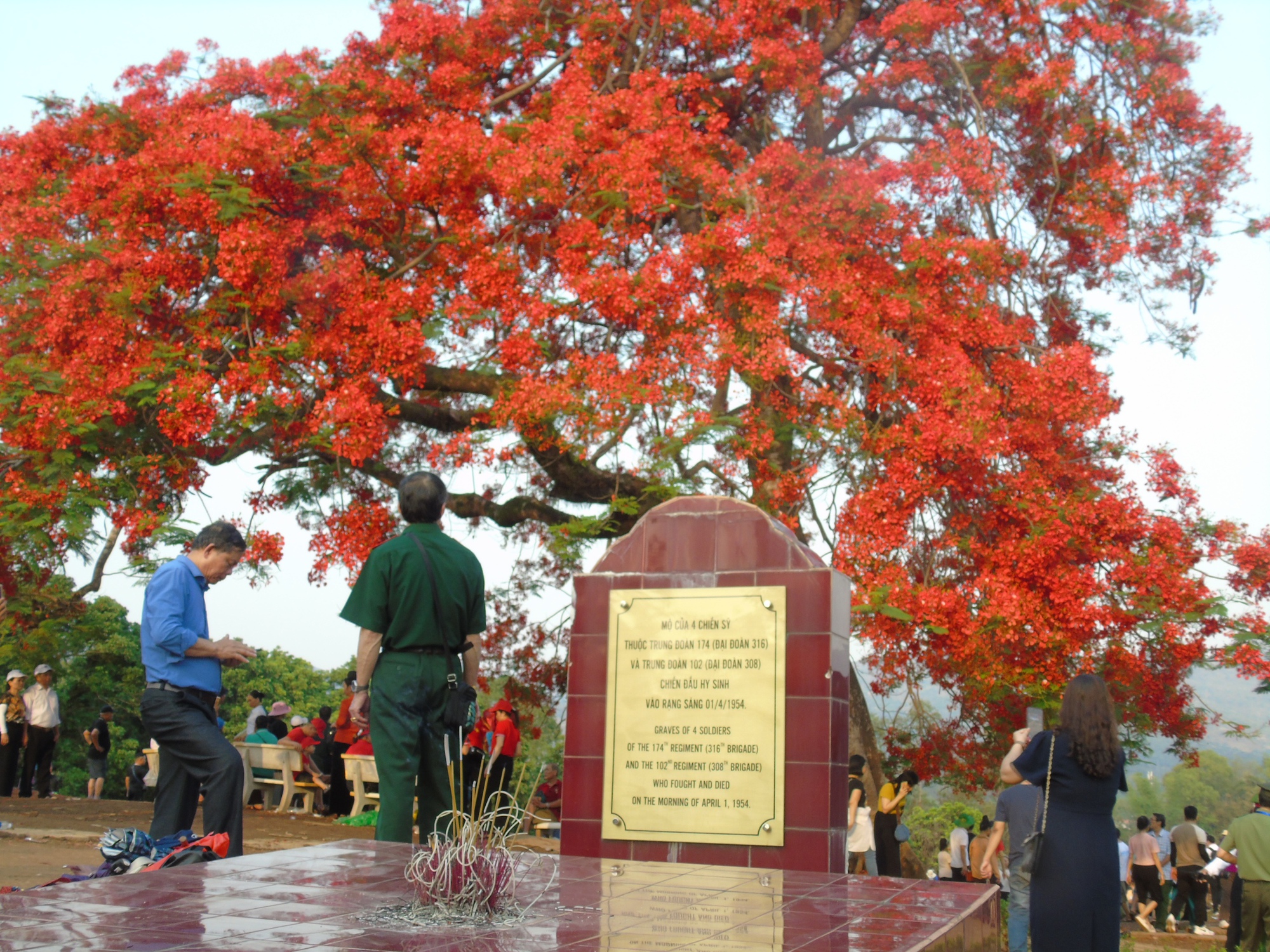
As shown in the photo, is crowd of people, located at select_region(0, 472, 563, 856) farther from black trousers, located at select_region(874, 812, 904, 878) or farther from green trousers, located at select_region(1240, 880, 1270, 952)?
black trousers, located at select_region(874, 812, 904, 878)

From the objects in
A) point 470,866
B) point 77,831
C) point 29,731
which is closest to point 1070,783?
point 470,866

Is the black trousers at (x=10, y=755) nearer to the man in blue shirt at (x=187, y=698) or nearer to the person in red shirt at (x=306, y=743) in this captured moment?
the person in red shirt at (x=306, y=743)

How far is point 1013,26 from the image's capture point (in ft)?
39.3

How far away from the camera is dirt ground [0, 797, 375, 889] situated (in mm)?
6949

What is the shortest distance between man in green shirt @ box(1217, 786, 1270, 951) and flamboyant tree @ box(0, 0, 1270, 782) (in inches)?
46.2

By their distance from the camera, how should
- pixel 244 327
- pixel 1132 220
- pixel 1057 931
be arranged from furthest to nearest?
pixel 1132 220
pixel 244 327
pixel 1057 931

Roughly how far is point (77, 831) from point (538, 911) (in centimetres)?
696

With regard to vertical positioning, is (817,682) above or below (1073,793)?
above

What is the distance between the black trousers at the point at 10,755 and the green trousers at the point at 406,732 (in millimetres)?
9901

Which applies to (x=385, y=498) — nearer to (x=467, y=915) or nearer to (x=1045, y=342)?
(x=1045, y=342)

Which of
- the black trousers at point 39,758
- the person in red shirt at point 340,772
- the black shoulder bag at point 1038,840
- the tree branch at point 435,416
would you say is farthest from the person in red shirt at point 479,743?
the black shoulder bag at point 1038,840

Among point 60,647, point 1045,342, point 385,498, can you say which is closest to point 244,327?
point 385,498

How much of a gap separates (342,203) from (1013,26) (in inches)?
275

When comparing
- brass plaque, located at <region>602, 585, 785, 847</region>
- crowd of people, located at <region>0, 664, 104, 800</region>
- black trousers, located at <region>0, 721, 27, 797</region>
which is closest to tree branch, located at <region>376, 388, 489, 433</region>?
crowd of people, located at <region>0, 664, 104, 800</region>
